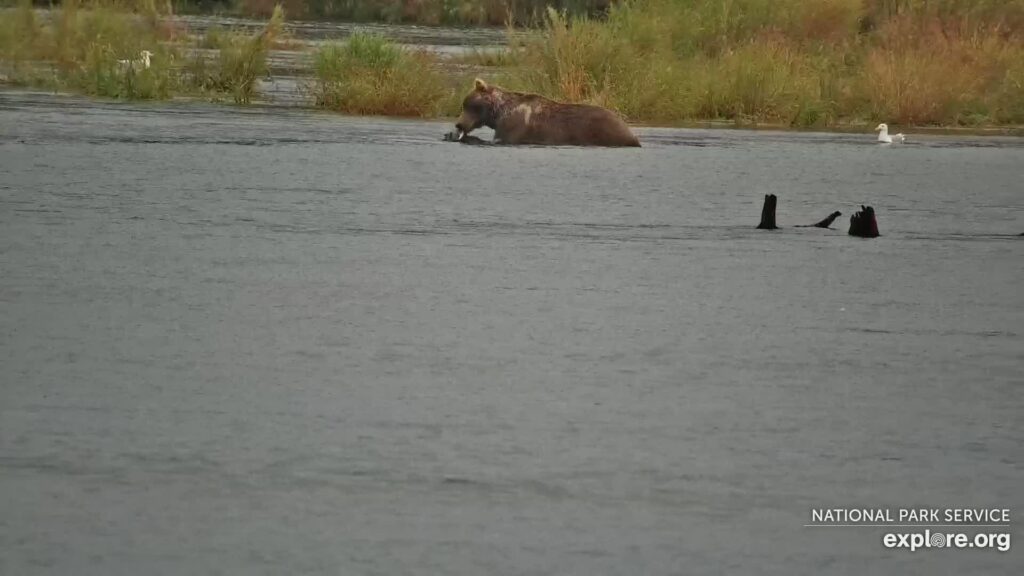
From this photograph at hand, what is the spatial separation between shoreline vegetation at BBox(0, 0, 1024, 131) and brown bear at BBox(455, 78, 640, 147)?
486cm

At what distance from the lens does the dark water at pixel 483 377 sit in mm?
7254

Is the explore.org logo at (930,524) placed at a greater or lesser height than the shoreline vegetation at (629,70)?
greater

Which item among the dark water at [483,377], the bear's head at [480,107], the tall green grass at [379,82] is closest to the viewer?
the dark water at [483,377]

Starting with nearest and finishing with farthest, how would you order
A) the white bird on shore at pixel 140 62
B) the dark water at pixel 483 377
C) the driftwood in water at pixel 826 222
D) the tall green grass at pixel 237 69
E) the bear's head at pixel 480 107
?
the dark water at pixel 483 377
the driftwood in water at pixel 826 222
the bear's head at pixel 480 107
the white bird on shore at pixel 140 62
the tall green grass at pixel 237 69

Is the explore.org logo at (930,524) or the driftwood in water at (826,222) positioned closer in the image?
the explore.org logo at (930,524)

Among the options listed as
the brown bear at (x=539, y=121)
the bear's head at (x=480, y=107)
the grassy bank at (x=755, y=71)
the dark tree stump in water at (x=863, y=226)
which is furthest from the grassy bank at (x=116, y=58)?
the dark tree stump in water at (x=863, y=226)

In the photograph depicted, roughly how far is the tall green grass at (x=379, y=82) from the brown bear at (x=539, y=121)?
4632mm

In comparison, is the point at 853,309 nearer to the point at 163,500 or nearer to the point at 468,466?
the point at 468,466

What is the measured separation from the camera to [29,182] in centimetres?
1905

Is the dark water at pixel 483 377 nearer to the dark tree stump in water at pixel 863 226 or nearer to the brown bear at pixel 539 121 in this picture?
the dark tree stump in water at pixel 863 226

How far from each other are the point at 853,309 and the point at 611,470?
16.7 feet

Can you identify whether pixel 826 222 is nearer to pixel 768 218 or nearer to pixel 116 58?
pixel 768 218

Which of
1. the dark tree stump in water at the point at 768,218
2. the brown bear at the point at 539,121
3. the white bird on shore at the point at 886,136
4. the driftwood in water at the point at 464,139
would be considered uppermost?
the dark tree stump in water at the point at 768,218

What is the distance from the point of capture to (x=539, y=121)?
26109 mm
